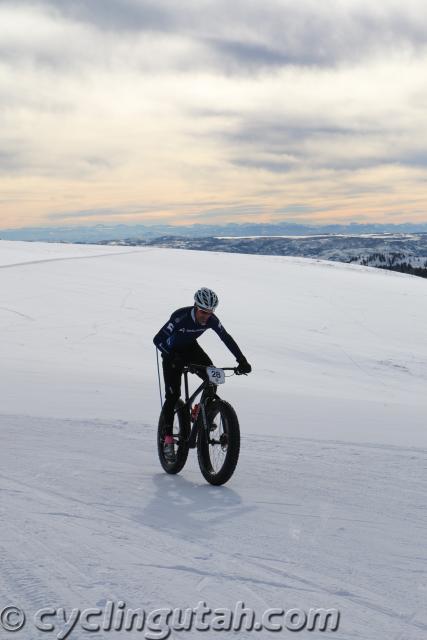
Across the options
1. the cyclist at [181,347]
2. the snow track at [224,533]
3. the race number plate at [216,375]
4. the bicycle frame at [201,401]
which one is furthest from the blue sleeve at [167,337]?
the snow track at [224,533]

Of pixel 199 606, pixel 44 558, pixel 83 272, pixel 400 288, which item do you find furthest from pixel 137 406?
pixel 400 288

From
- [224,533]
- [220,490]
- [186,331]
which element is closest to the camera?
[224,533]

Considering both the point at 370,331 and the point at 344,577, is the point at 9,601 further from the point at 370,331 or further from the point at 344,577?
the point at 370,331

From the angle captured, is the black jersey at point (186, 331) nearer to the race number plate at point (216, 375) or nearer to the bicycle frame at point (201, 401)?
the bicycle frame at point (201, 401)

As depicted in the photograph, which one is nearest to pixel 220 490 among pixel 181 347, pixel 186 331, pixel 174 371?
pixel 174 371

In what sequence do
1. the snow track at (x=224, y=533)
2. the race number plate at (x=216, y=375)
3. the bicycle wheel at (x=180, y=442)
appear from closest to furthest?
the snow track at (x=224, y=533) → the race number plate at (x=216, y=375) → the bicycle wheel at (x=180, y=442)

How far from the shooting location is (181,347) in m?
Answer: 6.75

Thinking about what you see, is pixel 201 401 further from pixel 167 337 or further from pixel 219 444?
pixel 167 337

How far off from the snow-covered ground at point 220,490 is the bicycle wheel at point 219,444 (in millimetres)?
202

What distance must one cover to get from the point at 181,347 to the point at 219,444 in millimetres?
1194

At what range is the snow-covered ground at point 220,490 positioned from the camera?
3.83 m

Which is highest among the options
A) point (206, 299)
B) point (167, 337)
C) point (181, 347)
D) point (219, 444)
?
point (206, 299)

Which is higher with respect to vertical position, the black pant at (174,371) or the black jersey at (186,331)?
the black jersey at (186,331)

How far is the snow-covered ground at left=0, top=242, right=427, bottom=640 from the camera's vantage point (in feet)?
12.6
